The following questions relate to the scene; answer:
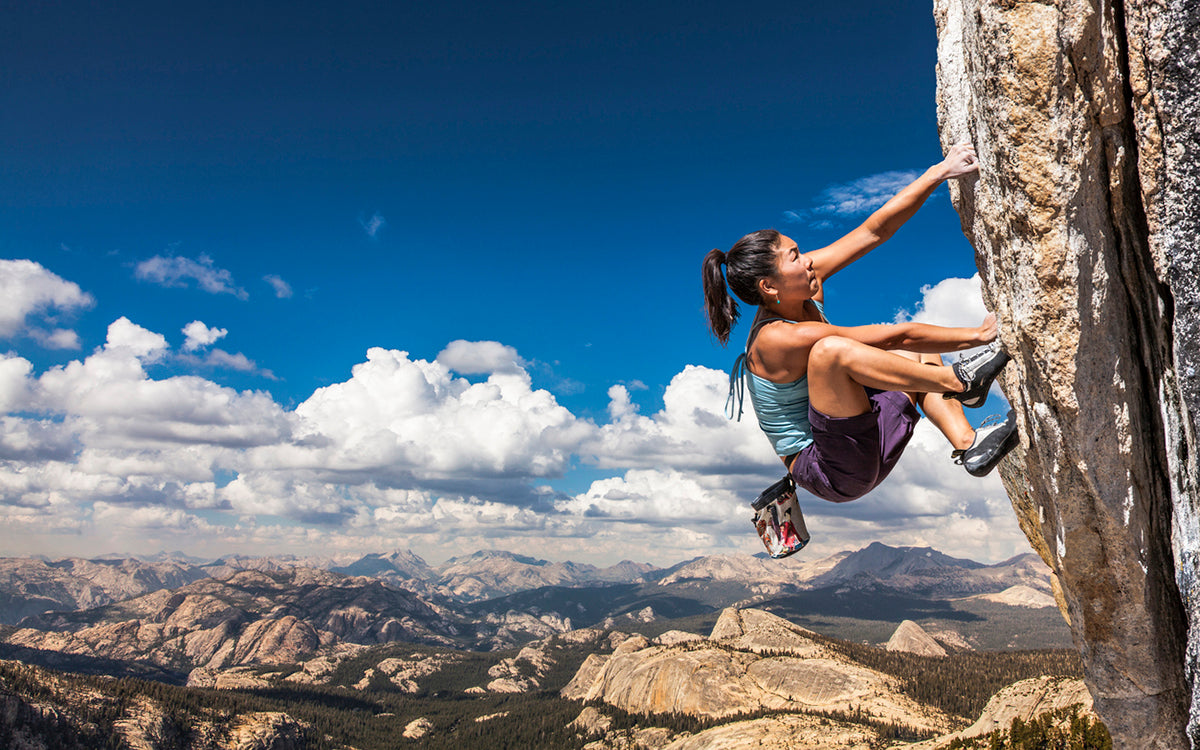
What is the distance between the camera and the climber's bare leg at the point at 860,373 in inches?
211

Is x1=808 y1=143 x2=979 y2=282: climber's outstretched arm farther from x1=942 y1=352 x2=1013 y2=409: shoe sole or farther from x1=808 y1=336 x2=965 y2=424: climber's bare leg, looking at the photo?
x1=942 y1=352 x2=1013 y2=409: shoe sole

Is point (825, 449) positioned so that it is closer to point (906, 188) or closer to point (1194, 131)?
point (906, 188)

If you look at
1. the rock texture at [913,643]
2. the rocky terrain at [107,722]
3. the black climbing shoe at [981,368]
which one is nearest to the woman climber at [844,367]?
the black climbing shoe at [981,368]

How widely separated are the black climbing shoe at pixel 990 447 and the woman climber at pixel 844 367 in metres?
0.01

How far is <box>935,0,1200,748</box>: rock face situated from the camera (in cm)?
424

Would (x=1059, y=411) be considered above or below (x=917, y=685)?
above

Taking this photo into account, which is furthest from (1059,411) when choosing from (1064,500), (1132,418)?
(1064,500)

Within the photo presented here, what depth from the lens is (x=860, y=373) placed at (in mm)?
5461

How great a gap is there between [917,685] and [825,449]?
5288 inches

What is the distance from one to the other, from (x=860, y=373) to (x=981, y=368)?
1027 mm

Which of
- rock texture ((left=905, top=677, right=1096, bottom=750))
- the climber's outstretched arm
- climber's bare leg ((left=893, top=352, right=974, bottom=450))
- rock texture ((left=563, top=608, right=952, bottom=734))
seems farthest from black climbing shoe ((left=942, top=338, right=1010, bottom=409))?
rock texture ((left=563, top=608, right=952, bottom=734))

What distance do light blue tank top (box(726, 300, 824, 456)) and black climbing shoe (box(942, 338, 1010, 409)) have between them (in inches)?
52.6

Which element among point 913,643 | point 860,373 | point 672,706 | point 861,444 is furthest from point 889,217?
point 913,643

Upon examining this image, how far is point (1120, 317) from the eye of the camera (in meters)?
4.94
